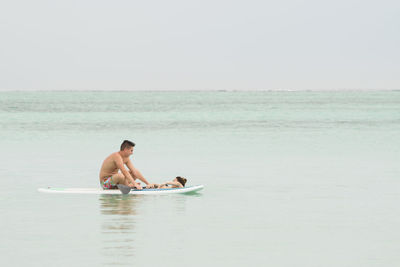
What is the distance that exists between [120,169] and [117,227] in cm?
297

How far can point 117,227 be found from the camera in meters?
10.0

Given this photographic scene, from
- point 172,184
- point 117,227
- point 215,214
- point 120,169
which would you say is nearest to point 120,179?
point 120,169

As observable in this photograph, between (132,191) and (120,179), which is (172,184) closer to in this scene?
(132,191)

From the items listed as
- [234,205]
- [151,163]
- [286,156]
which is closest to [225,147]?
[286,156]

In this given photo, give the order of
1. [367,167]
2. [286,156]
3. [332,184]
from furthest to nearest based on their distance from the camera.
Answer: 1. [286,156]
2. [367,167]
3. [332,184]

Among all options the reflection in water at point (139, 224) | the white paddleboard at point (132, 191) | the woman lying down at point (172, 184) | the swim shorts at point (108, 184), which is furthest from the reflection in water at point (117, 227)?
the woman lying down at point (172, 184)

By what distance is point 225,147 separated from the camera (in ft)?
82.9

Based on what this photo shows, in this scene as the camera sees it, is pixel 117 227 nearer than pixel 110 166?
Answer: Yes

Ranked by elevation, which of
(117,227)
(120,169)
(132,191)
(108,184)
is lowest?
(117,227)

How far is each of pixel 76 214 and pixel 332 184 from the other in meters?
5.96

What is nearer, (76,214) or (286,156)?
(76,214)

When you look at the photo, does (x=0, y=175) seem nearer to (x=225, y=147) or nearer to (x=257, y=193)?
(x=257, y=193)

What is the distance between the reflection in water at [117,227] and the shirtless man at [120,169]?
12.0 inches

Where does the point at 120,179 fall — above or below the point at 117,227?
above
